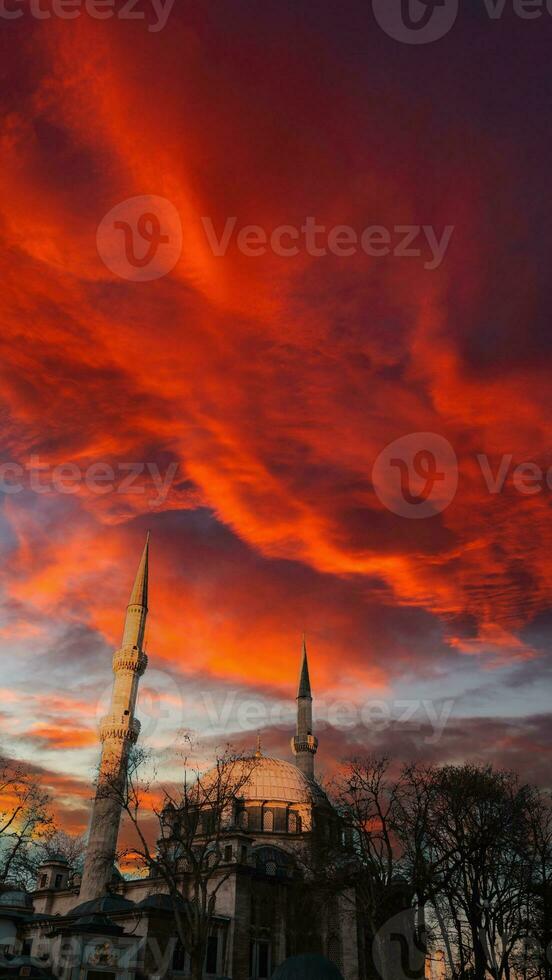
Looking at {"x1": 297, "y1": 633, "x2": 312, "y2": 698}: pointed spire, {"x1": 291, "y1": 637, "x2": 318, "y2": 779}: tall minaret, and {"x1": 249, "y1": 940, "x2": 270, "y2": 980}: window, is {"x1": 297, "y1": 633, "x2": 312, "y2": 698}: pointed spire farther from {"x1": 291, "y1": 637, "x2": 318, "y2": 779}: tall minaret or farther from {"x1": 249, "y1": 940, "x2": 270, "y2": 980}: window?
{"x1": 249, "y1": 940, "x2": 270, "y2": 980}: window

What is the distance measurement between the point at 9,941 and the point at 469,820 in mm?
23286

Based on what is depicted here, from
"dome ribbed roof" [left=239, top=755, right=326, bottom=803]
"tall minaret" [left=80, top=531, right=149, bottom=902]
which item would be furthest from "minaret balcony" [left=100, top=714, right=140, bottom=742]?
"dome ribbed roof" [left=239, top=755, right=326, bottom=803]

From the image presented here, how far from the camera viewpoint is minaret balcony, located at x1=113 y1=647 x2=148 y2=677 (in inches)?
1813

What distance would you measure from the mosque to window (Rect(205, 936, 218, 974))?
43mm

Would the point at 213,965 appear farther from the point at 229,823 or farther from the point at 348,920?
the point at 229,823

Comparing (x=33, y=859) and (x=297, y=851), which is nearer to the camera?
(x=297, y=851)

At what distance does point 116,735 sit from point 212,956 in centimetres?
1326

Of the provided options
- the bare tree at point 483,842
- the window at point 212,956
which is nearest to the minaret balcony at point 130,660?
the window at point 212,956

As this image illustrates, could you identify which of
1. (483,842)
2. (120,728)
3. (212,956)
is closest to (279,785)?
(120,728)

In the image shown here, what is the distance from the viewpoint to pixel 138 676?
46.6 m

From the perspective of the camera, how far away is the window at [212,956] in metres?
35.3

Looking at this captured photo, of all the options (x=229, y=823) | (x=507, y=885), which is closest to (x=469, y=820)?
(x=507, y=885)

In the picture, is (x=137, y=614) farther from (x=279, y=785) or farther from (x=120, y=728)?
(x=279, y=785)

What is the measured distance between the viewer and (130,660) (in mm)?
46156
